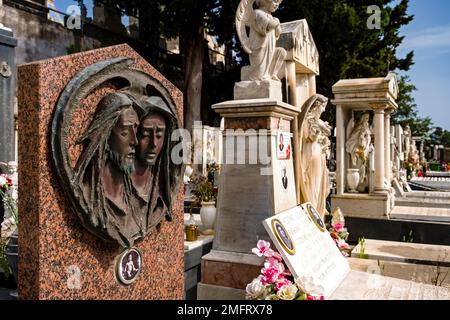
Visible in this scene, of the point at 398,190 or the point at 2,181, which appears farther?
the point at 398,190

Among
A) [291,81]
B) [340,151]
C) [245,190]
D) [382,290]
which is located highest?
[291,81]

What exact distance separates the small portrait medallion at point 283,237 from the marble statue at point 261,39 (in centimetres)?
168

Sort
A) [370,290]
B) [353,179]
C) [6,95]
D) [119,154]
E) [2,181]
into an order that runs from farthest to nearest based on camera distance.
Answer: [353,179] → [6,95] → [370,290] → [2,181] → [119,154]

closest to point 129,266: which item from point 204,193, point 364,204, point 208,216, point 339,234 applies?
point 208,216

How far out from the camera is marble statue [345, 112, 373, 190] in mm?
9469

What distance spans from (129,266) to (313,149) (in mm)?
3418

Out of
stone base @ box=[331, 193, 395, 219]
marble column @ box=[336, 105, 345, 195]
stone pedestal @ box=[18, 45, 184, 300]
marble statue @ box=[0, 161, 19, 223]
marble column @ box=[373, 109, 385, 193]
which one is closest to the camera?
stone pedestal @ box=[18, 45, 184, 300]

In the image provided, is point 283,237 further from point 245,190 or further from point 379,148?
point 379,148

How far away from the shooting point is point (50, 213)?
2.07 meters

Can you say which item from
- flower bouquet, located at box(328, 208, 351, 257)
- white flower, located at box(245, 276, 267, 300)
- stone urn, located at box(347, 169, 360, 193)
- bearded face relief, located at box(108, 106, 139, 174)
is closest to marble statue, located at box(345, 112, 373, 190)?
stone urn, located at box(347, 169, 360, 193)

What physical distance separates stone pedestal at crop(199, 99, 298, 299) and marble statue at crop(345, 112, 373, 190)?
18.5 ft

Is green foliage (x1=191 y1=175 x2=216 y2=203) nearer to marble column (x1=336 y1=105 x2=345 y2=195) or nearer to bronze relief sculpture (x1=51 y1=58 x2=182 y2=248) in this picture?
bronze relief sculpture (x1=51 y1=58 x2=182 y2=248)
